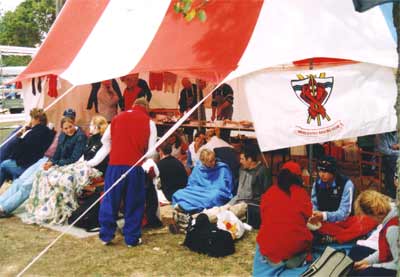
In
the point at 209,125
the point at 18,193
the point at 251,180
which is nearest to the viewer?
the point at 251,180

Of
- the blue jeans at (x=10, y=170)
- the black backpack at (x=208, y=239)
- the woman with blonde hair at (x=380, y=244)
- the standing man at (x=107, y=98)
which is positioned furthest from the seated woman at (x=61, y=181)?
the woman with blonde hair at (x=380, y=244)

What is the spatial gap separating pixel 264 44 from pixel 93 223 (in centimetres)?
268

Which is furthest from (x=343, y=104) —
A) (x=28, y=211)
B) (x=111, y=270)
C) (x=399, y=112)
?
(x=28, y=211)

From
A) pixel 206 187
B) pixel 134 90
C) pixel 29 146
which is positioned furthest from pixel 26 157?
pixel 206 187

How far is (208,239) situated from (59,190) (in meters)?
1.97

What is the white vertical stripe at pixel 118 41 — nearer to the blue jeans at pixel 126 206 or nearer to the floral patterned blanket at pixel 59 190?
the blue jeans at pixel 126 206

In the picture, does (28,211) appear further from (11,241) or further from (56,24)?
(56,24)

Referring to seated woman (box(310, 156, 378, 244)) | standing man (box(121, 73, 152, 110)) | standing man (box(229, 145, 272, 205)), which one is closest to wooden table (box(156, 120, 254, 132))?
standing man (box(121, 73, 152, 110))

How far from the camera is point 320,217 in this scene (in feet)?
13.4

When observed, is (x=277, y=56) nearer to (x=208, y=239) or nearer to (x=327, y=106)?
(x=327, y=106)

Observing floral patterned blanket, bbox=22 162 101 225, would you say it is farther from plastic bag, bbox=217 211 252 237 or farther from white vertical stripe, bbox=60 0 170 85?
plastic bag, bbox=217 211 252 237

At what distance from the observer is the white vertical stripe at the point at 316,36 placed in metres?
3.88

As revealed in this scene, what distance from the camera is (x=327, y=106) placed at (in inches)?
151

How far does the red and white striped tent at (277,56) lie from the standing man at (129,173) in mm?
493
